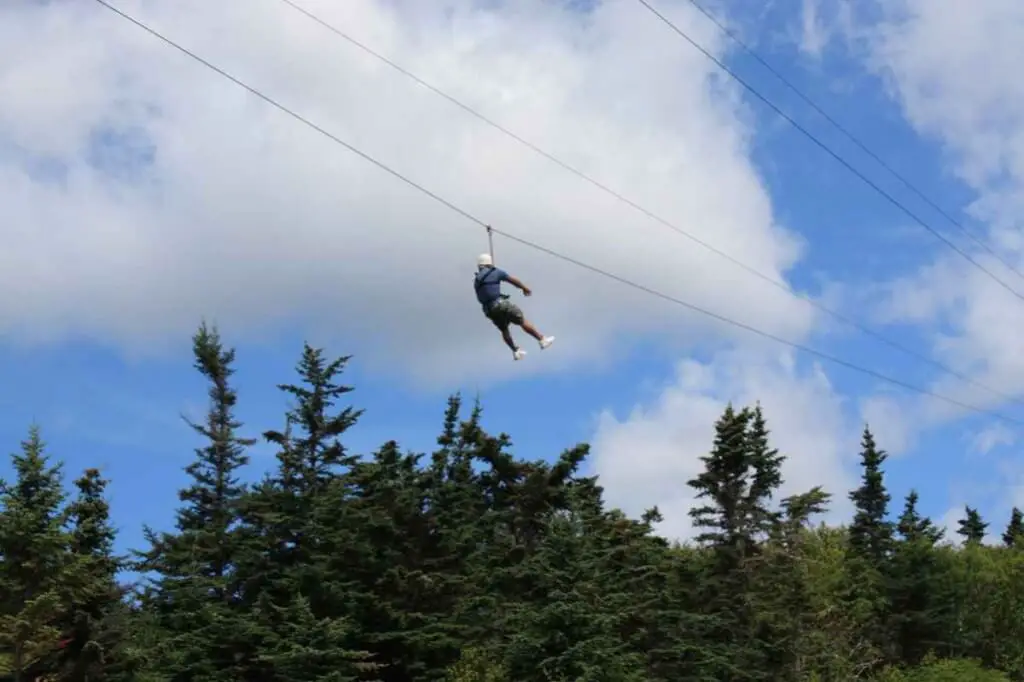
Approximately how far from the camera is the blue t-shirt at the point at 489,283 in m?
17.0

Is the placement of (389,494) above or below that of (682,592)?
above

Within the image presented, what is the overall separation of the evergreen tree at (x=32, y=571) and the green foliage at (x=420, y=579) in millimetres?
62

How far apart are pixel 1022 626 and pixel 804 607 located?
23.6 metres

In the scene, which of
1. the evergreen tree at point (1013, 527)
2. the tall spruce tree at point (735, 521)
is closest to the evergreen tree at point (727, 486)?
the tall spruce tree at point (735, 521)

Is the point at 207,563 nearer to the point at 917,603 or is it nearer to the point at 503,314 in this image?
the point at 503,314

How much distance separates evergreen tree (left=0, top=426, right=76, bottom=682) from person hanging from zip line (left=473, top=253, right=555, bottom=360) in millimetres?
16370

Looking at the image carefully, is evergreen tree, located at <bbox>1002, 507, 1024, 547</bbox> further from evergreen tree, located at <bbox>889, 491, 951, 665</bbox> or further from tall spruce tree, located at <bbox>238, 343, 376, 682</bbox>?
tall spruce tree, located at <bbox>238, 343, 376, 682</bbox>

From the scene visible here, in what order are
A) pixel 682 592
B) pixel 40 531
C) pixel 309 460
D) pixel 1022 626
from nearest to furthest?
pixel 40 531 → pixel 309 460 → pixel 682 592 → pixel 1022 626

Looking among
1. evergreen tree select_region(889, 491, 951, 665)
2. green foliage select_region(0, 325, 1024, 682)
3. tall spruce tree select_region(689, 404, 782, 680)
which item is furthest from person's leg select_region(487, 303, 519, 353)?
evergreen tree select_region(889, 491, 951, 665)

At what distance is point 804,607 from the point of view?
41.0m

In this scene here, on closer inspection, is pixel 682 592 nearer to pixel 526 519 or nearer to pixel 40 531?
pixel 526 519

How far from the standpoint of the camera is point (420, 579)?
34.4 meters

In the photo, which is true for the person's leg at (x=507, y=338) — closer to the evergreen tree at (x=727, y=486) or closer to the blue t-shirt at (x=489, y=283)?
the blue t-shirt at (x=489, y=283)

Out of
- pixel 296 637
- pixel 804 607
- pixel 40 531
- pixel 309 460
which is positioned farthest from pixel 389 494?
pixel 804 607
